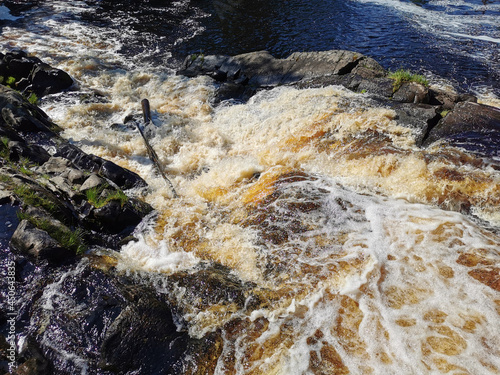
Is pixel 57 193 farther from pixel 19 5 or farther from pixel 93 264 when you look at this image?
pixel 19 5

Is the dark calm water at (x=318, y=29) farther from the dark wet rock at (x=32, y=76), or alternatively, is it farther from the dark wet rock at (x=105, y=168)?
the dark wet rock at (x=105, y=168)

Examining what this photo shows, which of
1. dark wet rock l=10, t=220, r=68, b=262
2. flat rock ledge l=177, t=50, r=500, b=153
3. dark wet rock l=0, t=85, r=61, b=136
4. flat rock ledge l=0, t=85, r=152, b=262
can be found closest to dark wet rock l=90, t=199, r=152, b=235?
flat rock ledge l=0, t=85, r=152, b=262

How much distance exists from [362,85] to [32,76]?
12.1 metres

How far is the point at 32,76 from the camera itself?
11.9 m

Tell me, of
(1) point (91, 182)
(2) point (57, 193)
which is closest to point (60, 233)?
(2) point (57, 193)

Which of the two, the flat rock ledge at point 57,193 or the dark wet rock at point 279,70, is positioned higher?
the dark wet rock at point 279,70

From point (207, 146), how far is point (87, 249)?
4727mm

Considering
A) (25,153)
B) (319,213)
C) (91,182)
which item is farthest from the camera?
(25,153)

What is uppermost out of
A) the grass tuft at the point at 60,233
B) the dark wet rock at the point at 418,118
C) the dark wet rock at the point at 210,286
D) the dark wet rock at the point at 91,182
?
the dark wet rock at the point at 418,118

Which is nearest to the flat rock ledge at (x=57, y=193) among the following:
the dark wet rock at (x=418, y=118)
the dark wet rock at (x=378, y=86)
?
the dark wet rock at (x=418, y=118)

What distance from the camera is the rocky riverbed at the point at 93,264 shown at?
3691mm

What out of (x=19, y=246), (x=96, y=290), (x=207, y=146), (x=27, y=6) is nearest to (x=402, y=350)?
(x=96, y=290)

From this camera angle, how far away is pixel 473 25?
16.3m

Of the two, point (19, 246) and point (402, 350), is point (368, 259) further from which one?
point (19, 246)
